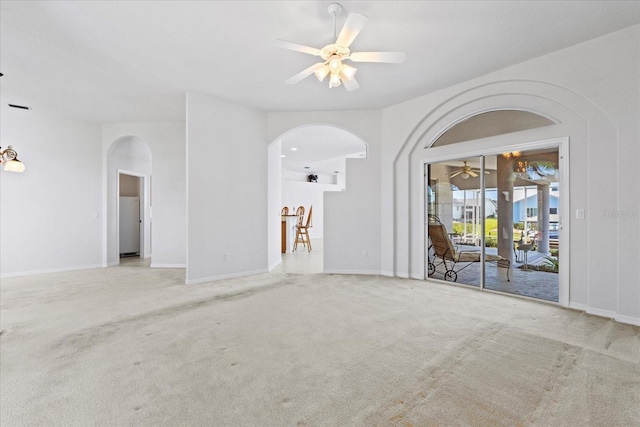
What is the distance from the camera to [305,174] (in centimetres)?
1346

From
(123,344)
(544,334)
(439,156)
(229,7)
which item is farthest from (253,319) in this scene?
(439,156)

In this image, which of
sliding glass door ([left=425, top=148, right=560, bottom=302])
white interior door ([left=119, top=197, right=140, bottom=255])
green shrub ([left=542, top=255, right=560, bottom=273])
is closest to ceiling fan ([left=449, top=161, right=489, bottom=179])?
sliding glass door ([left=425, top=148, right=560, bottom=302])

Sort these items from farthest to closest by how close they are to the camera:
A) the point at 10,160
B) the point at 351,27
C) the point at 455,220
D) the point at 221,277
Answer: the point at 10,160
the point at 221,277
the point at 455,220
the point at 351,27

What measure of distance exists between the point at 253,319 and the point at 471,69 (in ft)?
13.3

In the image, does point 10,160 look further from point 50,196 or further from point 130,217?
point 130,217

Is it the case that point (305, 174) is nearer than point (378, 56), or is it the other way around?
point (378, 56)

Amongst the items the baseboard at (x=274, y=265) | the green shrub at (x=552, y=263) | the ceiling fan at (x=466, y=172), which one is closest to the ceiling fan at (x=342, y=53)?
the ceiling fan at (x=466, y=172)

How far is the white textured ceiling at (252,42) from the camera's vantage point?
277cm

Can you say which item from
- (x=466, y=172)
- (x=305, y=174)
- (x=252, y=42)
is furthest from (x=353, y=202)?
(x=305, y=174)

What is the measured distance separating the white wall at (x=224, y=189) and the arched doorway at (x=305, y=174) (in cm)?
40

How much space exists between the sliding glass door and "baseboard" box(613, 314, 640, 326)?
63 centimetres

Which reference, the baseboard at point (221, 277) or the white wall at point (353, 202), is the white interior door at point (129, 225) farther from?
the white wall at point (353, 202)

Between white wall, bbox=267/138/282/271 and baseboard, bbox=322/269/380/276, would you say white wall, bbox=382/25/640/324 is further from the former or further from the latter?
white wall, bbox=267/138/282/271

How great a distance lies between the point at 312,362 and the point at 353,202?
362 cm
